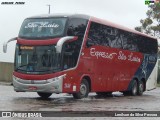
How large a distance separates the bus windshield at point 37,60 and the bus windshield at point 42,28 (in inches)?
20.3

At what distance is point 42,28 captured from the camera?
61.0 feet

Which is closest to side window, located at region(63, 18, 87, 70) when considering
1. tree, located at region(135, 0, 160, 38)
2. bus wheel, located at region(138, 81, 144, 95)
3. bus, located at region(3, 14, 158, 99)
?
bus, located at region(3, 14, 158, 99)

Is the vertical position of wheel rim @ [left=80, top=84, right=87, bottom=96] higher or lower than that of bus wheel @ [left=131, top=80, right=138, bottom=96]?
higher

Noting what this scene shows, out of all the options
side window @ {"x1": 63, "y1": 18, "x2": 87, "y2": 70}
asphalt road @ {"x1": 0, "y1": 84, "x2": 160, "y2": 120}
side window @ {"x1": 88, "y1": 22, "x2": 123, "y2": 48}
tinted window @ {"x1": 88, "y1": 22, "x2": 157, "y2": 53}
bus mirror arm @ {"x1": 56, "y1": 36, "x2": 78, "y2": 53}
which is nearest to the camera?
asphalt road @ {"x1": 0, "y1": 84, "x2": 160, "y2": 120}

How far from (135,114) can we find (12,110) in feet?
12.6

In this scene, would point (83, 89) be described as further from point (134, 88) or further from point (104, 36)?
point (134, 88)

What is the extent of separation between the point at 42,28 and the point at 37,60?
1.36 meters

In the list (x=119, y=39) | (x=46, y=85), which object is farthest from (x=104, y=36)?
(x=46, y=85)

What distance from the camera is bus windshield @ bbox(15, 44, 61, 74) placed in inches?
711

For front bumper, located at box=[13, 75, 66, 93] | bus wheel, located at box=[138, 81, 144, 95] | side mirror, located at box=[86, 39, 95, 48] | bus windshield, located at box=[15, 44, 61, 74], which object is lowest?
bus wheel, located at box=[138, 81, 144, 95]

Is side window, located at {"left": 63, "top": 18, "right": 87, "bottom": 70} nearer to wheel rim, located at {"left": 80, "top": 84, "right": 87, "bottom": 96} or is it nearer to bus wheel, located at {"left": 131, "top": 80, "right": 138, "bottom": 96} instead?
wheel rim, located at {"left": 80, "top": 84, "right": 87, "bottom": 96}

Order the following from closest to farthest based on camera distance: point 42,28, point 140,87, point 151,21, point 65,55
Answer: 1. point 65,55
2. point 42,28
3. point 140,87
4. point 151,21

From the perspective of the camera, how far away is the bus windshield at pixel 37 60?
1805 cm

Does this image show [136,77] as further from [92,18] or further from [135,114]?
[135,114]
